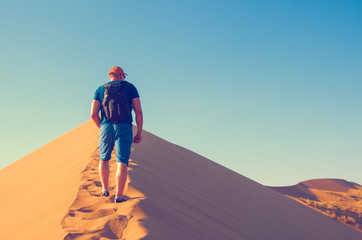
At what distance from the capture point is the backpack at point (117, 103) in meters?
3.77

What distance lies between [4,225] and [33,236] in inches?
56.1

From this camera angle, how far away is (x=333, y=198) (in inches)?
861

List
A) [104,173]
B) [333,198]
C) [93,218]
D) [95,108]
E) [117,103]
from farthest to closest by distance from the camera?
[333,198], [95,108], [104,173], [117,103], [93,218]

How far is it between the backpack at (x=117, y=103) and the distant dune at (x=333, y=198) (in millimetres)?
13653

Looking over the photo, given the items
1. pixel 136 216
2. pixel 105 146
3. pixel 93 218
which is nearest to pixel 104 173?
pixel 105 146

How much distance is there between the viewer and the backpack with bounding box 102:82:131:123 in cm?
377

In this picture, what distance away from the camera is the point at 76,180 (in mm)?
4648

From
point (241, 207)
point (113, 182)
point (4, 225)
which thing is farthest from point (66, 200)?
point (241, 207)

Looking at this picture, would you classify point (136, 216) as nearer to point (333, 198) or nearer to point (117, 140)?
point (117, 140)

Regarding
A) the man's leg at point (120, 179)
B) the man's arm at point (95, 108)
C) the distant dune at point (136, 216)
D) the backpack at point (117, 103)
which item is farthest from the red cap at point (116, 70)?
the distant dune at point (136, 216)

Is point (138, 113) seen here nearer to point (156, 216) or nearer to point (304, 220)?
point (156, 216)

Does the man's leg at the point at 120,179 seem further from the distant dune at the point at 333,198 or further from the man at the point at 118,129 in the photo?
the distant dune at the point at 333,198

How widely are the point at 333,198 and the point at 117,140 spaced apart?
2148cm

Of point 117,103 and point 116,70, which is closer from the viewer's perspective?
point 117,103
